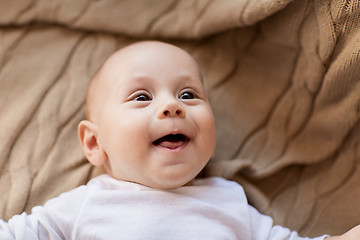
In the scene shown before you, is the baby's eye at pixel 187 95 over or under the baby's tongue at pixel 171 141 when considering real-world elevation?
over

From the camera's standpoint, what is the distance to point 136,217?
1.09 meters

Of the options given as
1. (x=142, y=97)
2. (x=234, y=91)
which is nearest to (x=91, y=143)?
(x=142, y=97)

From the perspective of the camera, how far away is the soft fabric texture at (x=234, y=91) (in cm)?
124

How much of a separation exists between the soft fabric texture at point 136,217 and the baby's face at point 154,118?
0.05m

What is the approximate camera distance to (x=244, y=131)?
55.2 inches

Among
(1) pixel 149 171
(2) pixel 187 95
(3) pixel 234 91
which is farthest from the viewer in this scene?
(3) pixel 234 91

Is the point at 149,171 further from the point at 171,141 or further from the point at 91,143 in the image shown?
the point at 91,143

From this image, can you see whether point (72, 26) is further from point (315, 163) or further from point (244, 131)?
point (315, 163)

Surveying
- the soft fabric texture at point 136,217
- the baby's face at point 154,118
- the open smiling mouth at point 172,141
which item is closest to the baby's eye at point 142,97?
the baby's face at point 154,118

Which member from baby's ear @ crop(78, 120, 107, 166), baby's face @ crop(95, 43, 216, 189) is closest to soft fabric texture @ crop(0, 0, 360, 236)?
baby's ear @ crop(78, 120, 107, 166)

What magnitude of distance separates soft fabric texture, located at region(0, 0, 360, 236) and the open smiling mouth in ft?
0.77

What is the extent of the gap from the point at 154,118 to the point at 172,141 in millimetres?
79

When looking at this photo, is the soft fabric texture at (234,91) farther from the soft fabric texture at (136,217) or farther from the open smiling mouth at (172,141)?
the open smiling mouth at (172,141)

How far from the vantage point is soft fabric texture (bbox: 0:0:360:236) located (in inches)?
48.9
